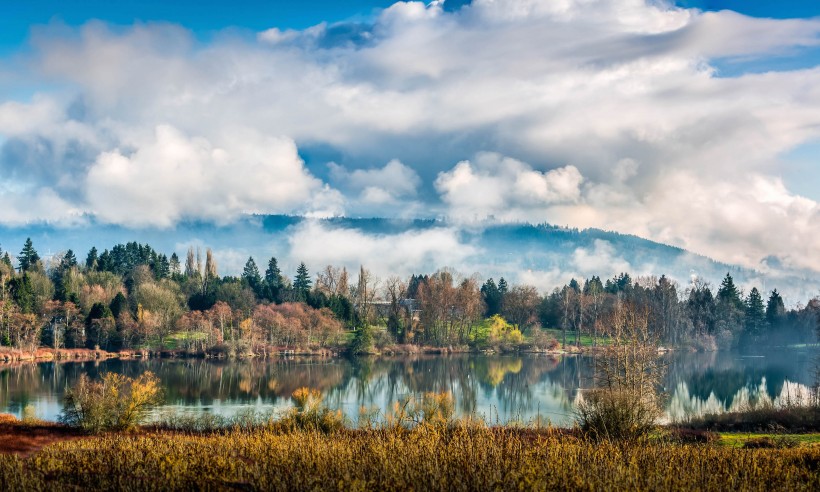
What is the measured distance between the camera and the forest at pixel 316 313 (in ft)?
366

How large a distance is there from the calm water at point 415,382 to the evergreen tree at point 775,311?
108ft

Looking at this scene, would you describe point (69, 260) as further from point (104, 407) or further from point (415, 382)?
point (104, 407)

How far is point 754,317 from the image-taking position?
474ft

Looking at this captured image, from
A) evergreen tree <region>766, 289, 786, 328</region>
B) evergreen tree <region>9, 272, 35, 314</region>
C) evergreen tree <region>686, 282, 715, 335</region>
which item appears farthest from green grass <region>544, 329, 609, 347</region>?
evergreen tree <region>9, 272, 35, 314</region>

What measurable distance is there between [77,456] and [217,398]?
50.6 metres

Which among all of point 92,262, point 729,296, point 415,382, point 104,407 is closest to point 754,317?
point 729,296

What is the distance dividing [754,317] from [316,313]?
9543cm

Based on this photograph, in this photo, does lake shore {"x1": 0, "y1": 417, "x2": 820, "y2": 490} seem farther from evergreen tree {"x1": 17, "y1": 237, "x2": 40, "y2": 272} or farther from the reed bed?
evergreen tree {"x1": 17, "y1": 237, "x2": 40, "y2": 272}

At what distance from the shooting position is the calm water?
189ft

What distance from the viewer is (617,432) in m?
20.3

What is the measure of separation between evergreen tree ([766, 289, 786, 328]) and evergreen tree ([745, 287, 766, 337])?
2.68m

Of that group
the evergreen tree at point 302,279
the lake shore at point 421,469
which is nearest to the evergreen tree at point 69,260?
the evergreen tree at point 302,279

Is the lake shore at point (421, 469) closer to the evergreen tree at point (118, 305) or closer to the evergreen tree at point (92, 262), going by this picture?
the evergreen tree at point (118, 305)

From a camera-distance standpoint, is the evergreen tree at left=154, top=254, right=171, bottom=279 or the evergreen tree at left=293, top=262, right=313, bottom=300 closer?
the evergreen tree at left=154, top=254, right=171, bottom=279
